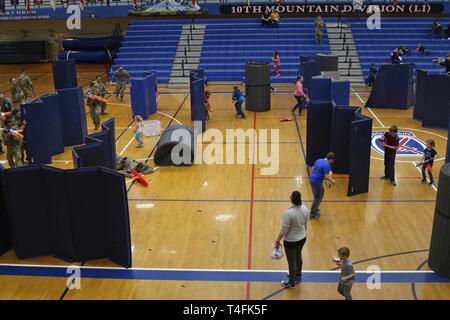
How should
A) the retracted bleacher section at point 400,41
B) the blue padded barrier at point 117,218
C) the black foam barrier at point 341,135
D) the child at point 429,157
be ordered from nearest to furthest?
the blue padded barrier at point 117,218 < the child at point 429,157 < the black foam barrier at point 341,135 < the retracted bleacher section at point 400,41

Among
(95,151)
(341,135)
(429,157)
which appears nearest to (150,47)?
(341,135)

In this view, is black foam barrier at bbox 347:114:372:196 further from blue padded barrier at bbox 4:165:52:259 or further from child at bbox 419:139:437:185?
blue padded barrier at bbox 4:165:52:259

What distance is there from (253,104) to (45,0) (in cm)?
2097

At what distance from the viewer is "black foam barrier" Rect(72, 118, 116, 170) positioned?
9.63 metres

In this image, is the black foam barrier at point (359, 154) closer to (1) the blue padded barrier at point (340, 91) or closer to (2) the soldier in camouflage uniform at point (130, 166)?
(1) the blue padded barrier at point (340, 91)

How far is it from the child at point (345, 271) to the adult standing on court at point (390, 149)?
5.47 meters

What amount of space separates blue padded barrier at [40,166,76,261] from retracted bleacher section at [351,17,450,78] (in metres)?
21.0

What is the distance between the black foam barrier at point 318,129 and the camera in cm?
1293

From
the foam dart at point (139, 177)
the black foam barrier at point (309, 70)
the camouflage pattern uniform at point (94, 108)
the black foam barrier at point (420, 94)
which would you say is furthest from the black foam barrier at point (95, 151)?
the black foam barrier at point (309, 70)

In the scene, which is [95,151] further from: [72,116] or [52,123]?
[72,116]

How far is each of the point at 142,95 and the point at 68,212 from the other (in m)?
10.7

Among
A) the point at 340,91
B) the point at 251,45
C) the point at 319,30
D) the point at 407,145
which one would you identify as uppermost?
the point at 319,30

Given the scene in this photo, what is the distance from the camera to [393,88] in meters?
19.7

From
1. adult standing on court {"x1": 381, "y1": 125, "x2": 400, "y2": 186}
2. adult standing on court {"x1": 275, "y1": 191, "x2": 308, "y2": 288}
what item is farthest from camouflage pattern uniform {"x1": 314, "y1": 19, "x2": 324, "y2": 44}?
adult standing on court {"x1": 275, "y1": 191, "x2": 308, "y2": 288}
